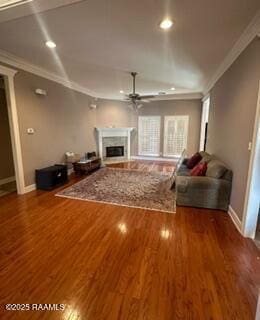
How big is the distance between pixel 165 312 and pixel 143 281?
0.32 metres

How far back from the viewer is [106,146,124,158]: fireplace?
291 inches

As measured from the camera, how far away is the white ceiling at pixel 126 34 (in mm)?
1831

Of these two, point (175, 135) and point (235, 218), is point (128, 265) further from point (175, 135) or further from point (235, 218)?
point (175, 135)

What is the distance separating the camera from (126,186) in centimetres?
420

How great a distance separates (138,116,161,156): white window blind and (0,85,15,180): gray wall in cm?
475

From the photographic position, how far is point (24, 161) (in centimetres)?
378

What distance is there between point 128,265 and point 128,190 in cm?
215

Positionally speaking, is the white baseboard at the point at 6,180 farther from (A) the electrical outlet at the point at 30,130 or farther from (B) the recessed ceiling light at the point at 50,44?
(B) the recessed ceiling light at the point at 50,44

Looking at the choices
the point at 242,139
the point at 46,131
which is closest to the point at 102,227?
the point at 242,139

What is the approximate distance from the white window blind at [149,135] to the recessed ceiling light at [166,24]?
5080 millimetres

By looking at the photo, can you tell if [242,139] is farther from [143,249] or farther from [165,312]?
[165,312]

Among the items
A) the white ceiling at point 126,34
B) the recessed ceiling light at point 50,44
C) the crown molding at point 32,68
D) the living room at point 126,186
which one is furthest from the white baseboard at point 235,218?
the crown molding at point 32,68

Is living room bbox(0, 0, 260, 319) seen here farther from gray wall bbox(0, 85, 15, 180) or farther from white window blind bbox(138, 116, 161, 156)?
white window blind bbox(138, 116, 161, 156)

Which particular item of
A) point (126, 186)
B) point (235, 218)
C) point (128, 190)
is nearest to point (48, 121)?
point (126, 186)
